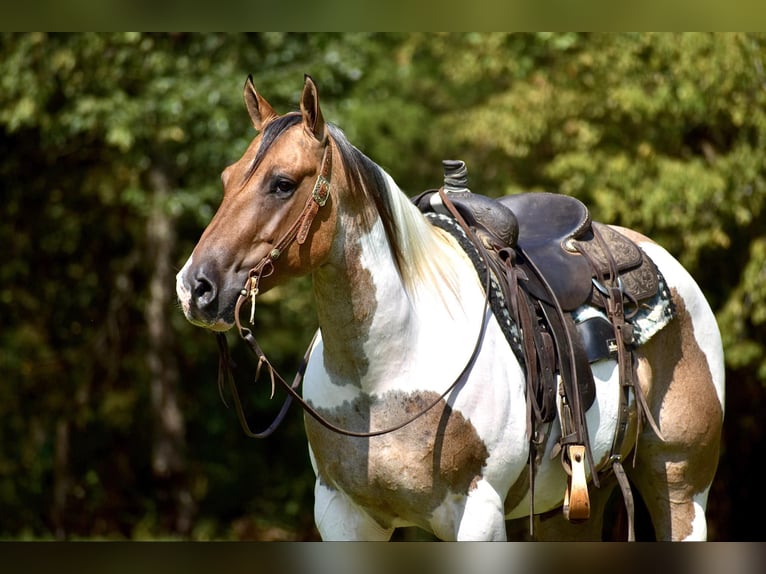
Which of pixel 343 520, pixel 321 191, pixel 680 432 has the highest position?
pixel 321 191

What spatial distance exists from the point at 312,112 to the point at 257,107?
0.34 metres

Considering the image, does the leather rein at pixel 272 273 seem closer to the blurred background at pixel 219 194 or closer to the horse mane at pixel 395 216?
the horse mane at pixel 395 216

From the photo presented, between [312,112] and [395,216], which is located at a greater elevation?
[312,112]

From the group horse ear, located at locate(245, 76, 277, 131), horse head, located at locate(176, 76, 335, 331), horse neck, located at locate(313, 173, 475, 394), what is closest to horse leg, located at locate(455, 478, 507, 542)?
horse neck, located at locate(313, 173, 475, 394)

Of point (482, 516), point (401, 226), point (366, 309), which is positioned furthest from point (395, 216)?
point (482, 516)

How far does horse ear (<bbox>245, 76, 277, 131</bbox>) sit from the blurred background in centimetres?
484

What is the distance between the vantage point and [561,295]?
3.67 metres

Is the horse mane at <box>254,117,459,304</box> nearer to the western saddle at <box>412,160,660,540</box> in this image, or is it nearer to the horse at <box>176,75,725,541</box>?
the horse at <box>176,75,725,541</box>

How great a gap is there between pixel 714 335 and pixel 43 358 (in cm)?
808

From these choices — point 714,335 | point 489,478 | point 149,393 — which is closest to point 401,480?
point 489,478

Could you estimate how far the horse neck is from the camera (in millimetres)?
3082

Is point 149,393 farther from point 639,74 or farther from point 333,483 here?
point 333,483

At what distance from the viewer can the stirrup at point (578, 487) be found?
3402mm

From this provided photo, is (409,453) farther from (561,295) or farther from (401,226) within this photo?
(561,295)
